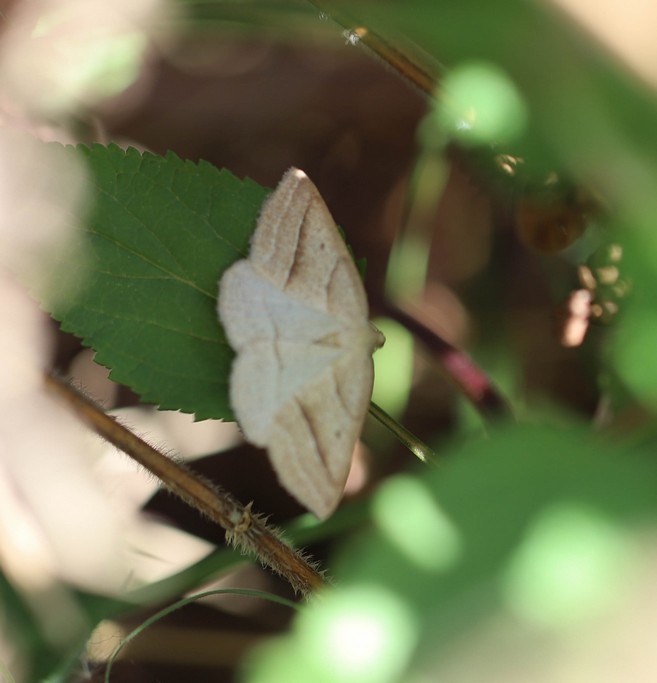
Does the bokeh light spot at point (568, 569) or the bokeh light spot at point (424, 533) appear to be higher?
the bokeh light spot at point (568, 569)

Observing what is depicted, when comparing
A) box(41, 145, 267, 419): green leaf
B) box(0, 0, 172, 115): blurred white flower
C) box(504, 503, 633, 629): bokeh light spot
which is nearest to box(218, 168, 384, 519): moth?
box(41, 145, 267, 419): green leaf

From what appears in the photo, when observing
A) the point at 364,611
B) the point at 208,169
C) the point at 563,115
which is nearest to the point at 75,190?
the point at 208,169

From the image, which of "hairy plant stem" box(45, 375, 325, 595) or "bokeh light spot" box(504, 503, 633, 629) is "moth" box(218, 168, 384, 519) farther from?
"bokeh light spot" box(504, 503, 633, 629)

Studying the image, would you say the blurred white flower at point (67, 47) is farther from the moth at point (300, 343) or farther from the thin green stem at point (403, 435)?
the thin green stem at point (403, 435)

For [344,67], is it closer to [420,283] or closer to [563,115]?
[420,283]

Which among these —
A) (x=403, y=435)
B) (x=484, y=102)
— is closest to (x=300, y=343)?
(x=403, y=435)

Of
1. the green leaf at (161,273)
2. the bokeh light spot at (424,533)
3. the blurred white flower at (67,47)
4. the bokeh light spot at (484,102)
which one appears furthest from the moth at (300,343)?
the blurred white flower at (67,47)
